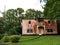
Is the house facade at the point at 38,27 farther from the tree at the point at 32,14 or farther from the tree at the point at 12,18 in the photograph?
the tree at the point at 32,14

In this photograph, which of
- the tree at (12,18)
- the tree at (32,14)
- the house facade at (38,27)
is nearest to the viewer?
the house facade at (38,27)

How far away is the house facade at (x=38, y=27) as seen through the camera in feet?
177

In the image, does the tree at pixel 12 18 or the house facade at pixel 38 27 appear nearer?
the house facade at pixel 38 27

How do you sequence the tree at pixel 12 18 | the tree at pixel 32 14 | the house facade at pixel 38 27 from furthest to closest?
the tree at pixel 32 14
the tree at pixel 12 18
the house facade at pixel 38 27

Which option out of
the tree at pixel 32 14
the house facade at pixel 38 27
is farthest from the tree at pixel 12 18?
the house facade at pixel 38 27

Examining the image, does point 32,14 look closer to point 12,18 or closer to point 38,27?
point 12,18

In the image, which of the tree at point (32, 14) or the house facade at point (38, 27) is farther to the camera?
the tree at point (32, 14)

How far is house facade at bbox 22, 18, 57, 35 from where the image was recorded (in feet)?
177

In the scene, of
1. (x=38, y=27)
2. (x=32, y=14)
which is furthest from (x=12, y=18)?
(x=38, y=27)

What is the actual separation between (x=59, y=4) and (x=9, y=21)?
36.7 metres

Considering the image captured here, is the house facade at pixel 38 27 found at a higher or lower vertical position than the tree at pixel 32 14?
lower

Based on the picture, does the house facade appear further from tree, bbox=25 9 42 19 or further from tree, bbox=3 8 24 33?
tree, bbox=25 9 42 19

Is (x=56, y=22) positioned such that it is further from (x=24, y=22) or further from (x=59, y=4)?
(x=59, y=4)

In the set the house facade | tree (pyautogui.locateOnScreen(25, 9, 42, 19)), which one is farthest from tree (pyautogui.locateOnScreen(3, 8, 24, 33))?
the house facade
